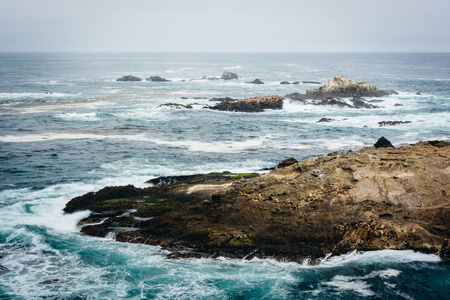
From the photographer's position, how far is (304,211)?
58.6 feet

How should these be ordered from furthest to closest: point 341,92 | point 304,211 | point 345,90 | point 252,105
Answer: point 345,90, point 341,92, point 252,105, point 304,211

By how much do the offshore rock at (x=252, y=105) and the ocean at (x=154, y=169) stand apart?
7.62 feet

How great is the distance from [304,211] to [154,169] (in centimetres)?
1500

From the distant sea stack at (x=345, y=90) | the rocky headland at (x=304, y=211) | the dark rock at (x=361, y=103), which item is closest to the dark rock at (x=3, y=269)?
the rocky headland at (x=304, y=211)

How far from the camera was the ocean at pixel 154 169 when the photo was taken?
14.4 m

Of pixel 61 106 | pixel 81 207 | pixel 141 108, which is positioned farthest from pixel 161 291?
pixel 61 106

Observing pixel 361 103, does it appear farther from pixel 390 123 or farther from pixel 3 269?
pixel 3 269

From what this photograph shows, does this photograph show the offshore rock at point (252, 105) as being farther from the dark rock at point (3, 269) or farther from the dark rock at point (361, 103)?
the dark rock at point (3, 269)

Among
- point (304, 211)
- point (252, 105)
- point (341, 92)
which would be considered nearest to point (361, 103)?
point (341, 92)

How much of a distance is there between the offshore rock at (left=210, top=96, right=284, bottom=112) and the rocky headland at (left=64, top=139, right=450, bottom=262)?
1506 inches

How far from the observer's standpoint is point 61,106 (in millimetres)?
58281

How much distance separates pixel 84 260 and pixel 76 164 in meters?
16.0

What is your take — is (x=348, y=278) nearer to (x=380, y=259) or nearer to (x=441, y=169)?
(x=380, y=259)

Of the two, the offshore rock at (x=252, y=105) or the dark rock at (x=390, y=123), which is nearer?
the dark rock at (x=390, y=123)
